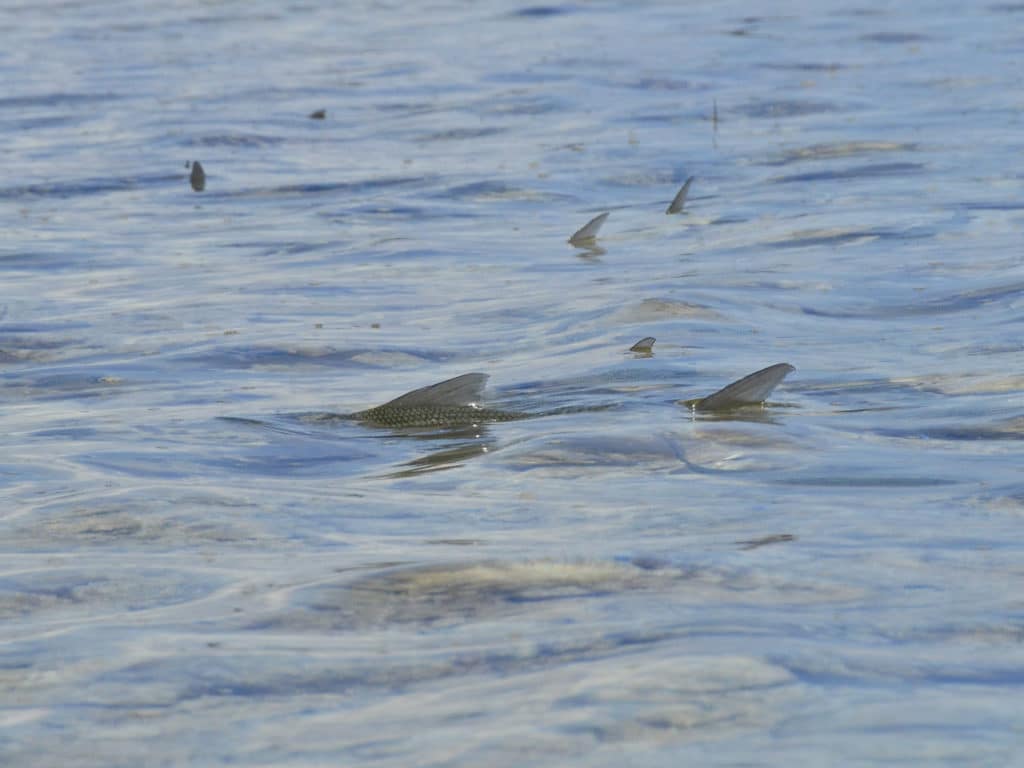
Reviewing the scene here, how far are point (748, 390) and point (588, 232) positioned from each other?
3470mm

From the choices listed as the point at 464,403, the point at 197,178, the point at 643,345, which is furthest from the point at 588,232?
the point at 464,403

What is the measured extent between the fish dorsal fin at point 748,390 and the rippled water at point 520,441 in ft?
0.33

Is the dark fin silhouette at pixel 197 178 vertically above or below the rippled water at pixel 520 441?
above

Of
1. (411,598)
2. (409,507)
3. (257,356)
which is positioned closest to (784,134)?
(257,356)

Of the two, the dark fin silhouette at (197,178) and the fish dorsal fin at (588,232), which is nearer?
the fish dorsal fin at (588,232)

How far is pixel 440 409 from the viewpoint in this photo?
208 inches

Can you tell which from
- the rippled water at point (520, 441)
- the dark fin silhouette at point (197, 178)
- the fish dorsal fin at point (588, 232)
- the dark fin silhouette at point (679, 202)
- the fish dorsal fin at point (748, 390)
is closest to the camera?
the rippled water at point (520, 441)

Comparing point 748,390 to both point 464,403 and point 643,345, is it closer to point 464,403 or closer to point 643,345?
point 464,403

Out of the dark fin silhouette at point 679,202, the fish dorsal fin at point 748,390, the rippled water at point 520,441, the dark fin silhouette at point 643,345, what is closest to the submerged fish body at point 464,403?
the fish dorsal fin at point 748,390

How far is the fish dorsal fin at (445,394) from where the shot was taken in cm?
527

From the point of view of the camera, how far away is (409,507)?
4297 mm

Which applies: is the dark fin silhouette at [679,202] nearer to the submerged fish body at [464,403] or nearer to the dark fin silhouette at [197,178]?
the dark fin silhouette at [197,178]

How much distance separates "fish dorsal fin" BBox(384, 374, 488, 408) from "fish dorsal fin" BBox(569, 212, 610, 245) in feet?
10.6

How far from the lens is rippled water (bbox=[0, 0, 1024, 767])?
295cm
